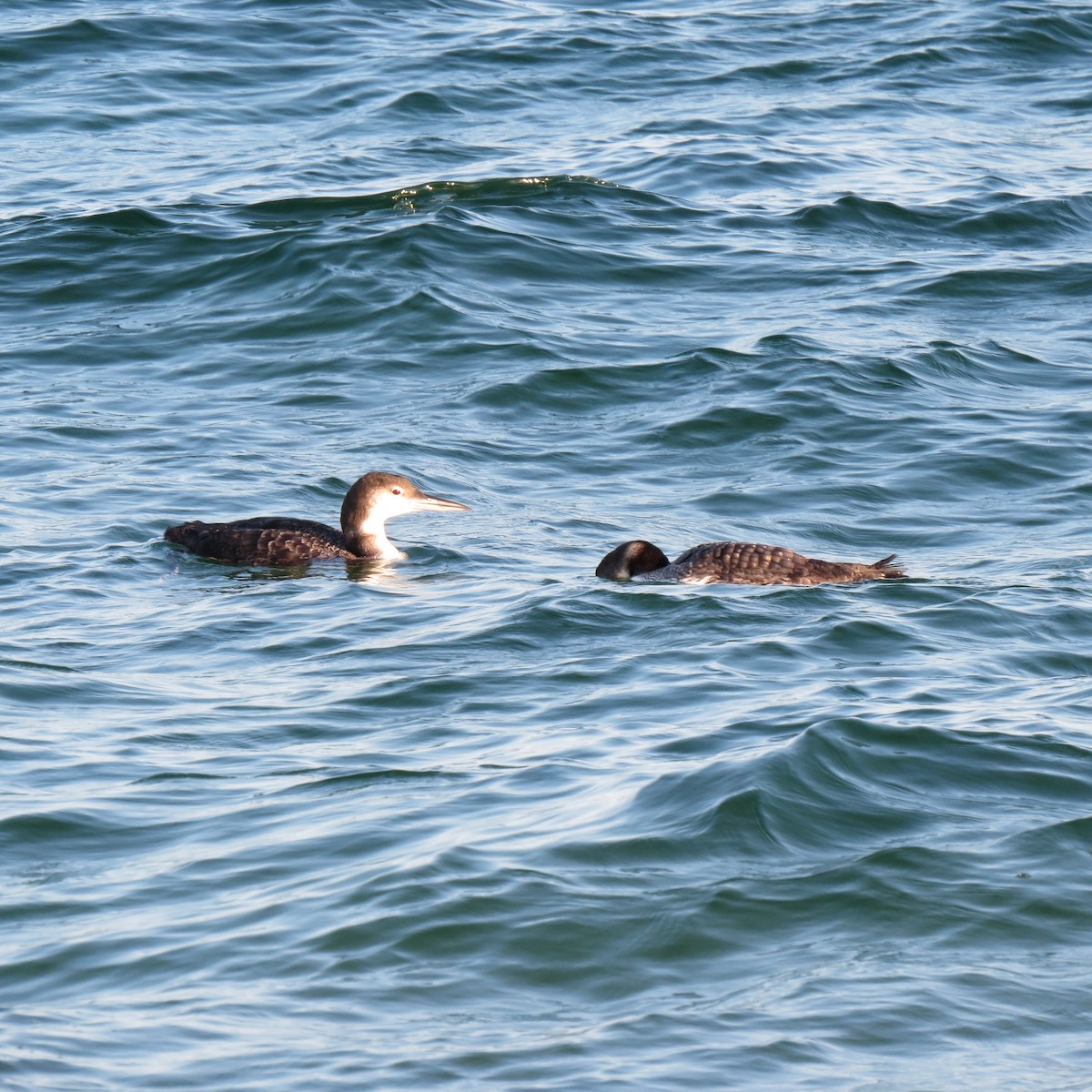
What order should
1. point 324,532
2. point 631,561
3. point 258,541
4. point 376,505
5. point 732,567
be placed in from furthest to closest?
point 376,505 < point 324,532 < point 258,541 < point 631,561 < point 732,567

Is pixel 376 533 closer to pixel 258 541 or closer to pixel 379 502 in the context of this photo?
pixel 379 502

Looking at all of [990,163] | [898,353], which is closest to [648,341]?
[898,353]

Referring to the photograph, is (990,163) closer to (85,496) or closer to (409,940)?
(85,496)

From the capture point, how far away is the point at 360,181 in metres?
19.0

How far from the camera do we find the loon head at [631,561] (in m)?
10.4

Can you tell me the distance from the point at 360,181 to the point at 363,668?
10.7 m

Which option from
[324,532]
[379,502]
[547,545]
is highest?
[379,502]

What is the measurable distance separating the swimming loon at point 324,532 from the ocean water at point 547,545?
14 cm

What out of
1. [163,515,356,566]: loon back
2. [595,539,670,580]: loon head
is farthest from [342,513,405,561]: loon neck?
[595,539,670,580]: loon head

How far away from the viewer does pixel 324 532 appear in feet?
37.8

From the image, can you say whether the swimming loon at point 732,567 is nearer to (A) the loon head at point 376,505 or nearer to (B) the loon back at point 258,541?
(A) the loon head at point 376,505

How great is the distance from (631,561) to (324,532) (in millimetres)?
2070

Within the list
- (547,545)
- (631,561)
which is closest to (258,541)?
(547,545)

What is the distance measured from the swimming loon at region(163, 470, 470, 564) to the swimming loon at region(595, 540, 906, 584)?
5.17 ft
